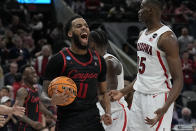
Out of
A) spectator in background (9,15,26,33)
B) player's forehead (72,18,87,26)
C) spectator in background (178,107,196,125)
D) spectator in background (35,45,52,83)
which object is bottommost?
spectator in background (178,107,196,125)

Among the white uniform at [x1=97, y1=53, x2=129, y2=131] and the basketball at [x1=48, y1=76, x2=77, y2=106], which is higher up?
the basketball at [x1=48, y1=76, x2=77, y2=106]

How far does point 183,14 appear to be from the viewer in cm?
1805

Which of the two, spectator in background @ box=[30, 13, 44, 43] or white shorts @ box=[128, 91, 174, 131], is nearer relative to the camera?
white shorts @ box=[128, 91, 174, 131]

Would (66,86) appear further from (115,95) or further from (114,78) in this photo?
(114,78)

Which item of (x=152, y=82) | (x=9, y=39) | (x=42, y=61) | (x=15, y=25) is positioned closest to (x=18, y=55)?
(x=42, y=61)

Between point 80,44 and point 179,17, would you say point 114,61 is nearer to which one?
point 80,44

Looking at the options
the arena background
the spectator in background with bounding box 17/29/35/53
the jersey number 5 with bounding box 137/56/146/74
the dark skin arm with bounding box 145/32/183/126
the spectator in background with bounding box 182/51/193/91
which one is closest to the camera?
the dark skin arm with bounding box 145/32/183/126

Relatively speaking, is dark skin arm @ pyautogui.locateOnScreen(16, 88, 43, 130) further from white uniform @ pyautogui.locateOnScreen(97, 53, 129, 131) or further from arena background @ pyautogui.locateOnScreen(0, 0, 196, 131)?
arena background @ pyautogui.locateOnScreen(0, 0, 196, 131)

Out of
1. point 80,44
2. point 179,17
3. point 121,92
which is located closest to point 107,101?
point 121,92

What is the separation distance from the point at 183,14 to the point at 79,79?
1346 centimetres

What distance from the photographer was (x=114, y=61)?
6.54m

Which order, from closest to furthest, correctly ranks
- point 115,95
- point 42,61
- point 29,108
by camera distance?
1. point 115,95
2. point 29,108
3. point 42,61

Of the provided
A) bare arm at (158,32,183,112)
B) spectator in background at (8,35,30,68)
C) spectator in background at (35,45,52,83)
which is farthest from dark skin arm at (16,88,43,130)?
spectator in background at (35,45,52,83)

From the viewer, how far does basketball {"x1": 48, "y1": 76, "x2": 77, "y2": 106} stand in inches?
198
